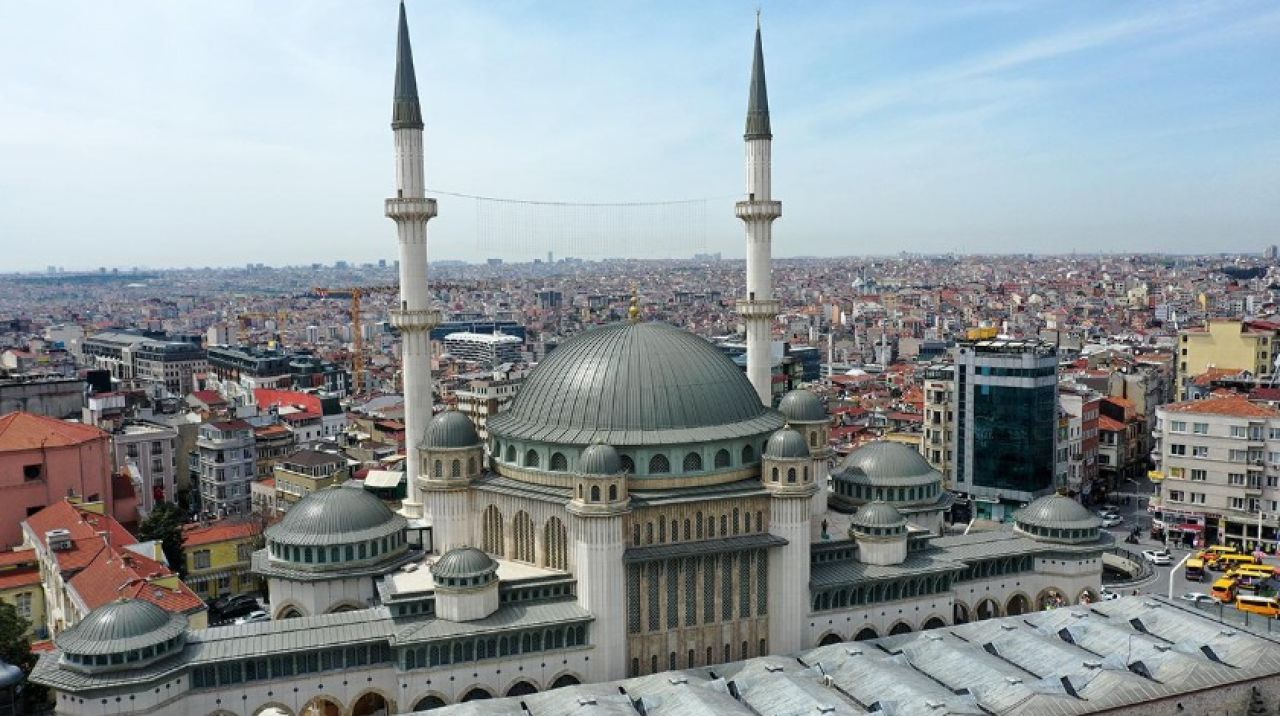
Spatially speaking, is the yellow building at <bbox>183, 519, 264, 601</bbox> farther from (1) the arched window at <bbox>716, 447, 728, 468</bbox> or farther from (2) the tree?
(1) the arched window at <bbox>716, 447, 728, 468</bbox>

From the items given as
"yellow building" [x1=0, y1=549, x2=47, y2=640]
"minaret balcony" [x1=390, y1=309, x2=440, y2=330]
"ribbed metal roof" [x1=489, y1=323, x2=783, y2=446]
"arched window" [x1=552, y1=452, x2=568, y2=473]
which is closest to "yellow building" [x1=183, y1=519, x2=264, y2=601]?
"yellow building" [x1=0, y1=549, x2=47, y2=640]

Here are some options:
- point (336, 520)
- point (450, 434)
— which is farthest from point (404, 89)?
point (336, 520)

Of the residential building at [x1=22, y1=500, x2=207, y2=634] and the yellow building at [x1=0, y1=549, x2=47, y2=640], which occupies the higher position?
the residential building at [x1=22, y1=500, x2=207, y2=634]

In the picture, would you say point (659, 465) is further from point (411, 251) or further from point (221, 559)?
point (221, 559)

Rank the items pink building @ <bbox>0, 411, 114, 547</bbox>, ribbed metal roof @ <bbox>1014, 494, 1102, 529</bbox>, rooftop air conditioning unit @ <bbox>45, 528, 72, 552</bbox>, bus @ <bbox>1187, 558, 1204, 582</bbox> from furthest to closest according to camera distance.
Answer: bus @ <bbox>1187, 558, 1204, 582</bbox> < pink building @ <bbox>0, 411, 114, 547</bbox> < ribbed metal roof @ <bbox>1014, 494, 1102, 529</bbox> < rooftop air conditioning unit @ <bbox>45, 528, 72, 552</bbox>

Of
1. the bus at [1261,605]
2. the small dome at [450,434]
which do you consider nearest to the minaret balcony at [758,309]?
the small dome at [450,434]

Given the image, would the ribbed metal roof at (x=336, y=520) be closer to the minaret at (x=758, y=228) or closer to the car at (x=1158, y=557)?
the minaret at (x=758, y=228)
